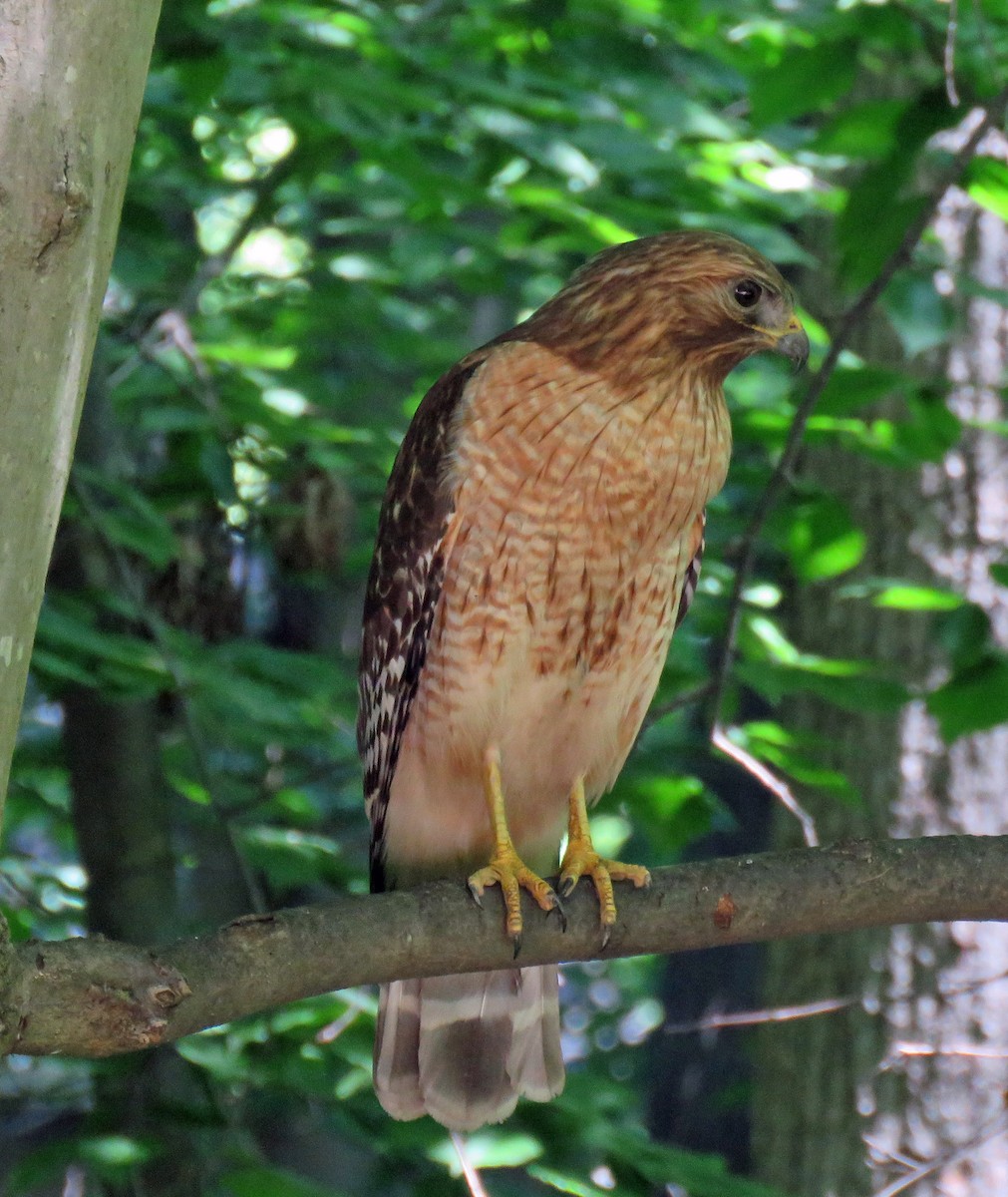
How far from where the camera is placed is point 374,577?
132 inches

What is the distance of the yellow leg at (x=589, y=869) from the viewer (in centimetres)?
270

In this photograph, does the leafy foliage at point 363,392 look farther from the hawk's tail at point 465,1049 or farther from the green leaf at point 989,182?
the hawk's tail at point 465,1049

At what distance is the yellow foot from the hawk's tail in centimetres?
55

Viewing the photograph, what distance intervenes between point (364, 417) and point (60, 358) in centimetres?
352

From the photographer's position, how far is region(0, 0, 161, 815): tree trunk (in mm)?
1610

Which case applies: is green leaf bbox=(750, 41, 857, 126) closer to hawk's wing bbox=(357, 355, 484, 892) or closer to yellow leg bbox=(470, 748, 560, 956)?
hawk's wing bbox=(357, 355, 484, 892)

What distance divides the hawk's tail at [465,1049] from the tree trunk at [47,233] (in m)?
1.88

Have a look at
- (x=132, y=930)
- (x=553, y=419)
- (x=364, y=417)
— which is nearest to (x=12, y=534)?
(x=553, y=419)

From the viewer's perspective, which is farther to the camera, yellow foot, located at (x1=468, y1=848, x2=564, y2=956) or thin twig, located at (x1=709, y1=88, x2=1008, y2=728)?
thin twig, located at (x1=709, y1=88, x2=1008, y2=728)

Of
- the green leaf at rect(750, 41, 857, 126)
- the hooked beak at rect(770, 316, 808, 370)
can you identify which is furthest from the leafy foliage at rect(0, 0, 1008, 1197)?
the hooked beak at rect(770, 316, 808, 370)

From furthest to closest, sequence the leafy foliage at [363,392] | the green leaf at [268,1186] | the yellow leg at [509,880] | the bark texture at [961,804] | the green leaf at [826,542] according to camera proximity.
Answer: the bark texture at [961,804], the green leaf at [826,542], the leafy foliage at [363,392], the green leaf at [268,1186], the yellow leg at [509,880]

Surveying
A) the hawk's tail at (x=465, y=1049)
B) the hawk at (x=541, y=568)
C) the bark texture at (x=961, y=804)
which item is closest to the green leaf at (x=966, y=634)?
the hawk at (x=541, y=568)

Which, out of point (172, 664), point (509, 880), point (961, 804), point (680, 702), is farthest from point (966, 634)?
point (961, 804)

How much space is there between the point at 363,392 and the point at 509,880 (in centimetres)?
323
